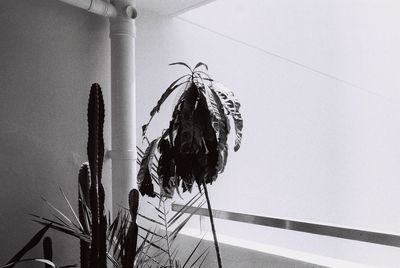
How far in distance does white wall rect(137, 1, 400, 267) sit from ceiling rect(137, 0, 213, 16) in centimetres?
7

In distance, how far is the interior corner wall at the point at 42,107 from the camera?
2.56 m

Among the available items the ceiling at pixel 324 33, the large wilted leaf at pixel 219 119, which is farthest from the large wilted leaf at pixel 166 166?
the ceiling at pixel 324 33

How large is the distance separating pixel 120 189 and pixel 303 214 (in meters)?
3.39

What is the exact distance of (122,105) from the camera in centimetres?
292

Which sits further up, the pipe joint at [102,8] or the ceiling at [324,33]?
the ceiling at [324,33]

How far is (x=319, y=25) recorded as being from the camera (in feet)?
19.4

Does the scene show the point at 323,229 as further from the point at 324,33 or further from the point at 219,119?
the point at 324,33

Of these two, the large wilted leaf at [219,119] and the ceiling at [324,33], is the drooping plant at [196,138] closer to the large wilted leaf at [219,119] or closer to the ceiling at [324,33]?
the large wilted leaf at [219,119]

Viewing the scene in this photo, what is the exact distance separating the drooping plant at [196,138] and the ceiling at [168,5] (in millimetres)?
1340

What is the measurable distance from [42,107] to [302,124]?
3583mm

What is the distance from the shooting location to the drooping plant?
7.10 feet

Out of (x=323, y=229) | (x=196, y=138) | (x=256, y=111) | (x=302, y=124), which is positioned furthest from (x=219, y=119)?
(x=302, y=124)

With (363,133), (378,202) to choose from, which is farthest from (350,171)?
(378,202)

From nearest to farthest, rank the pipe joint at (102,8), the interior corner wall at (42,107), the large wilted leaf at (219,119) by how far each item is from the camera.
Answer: the large wilted leaf at (219,119)
the interior corner wall at (42,107)
the pipe joint at (102,8)
